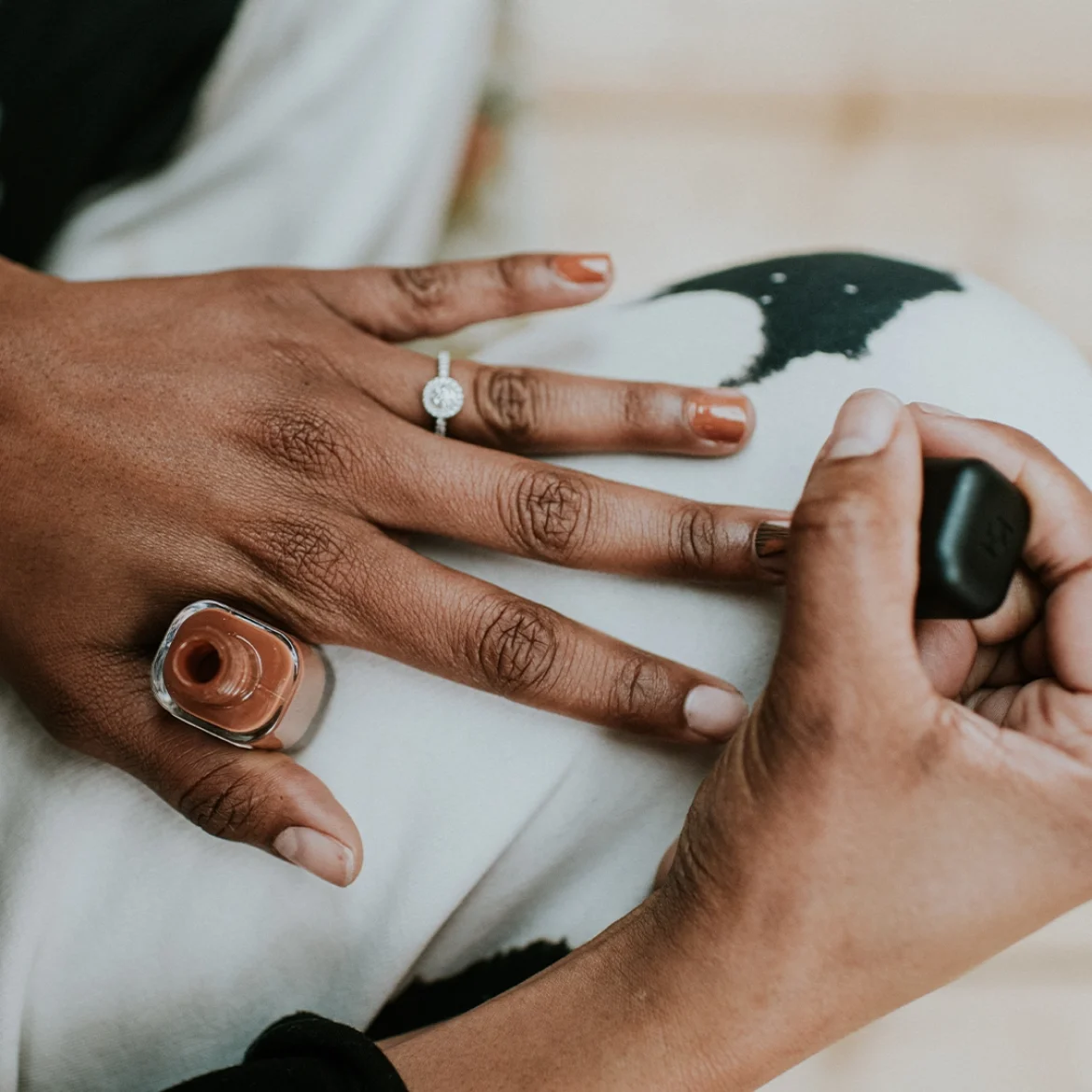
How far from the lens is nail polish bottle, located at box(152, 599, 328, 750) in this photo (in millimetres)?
579

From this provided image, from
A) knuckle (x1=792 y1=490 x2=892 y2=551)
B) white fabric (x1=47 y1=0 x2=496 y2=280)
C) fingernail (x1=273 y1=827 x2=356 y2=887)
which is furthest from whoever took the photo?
white fabric (x1=47 y1=0 x2=496 y2=280)

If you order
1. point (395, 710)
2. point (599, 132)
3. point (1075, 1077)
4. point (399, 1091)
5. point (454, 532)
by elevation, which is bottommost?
point (1075, 1077)

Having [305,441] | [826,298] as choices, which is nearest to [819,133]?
[826,298]

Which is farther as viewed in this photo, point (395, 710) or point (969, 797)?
point (395, 710)

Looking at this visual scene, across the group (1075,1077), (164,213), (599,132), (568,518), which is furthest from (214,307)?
(1075,1077)

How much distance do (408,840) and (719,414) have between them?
0.35m

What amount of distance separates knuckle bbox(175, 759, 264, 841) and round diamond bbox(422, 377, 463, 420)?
11.2 inches

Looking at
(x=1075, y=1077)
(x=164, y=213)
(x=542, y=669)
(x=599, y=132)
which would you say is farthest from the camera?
(x=599, y=132)

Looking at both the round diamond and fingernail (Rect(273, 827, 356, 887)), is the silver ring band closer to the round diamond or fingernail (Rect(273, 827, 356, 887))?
the round diamond

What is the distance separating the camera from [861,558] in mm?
432

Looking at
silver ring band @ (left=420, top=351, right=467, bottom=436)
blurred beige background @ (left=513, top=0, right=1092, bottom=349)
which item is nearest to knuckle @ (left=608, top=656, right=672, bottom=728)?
silver ring band @ (left=420, top=351, right=467, bottom=436)

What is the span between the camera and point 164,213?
2.74 feet

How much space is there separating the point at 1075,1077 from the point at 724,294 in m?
0.93

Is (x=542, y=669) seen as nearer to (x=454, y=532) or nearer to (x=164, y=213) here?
(x=454, y=532)
